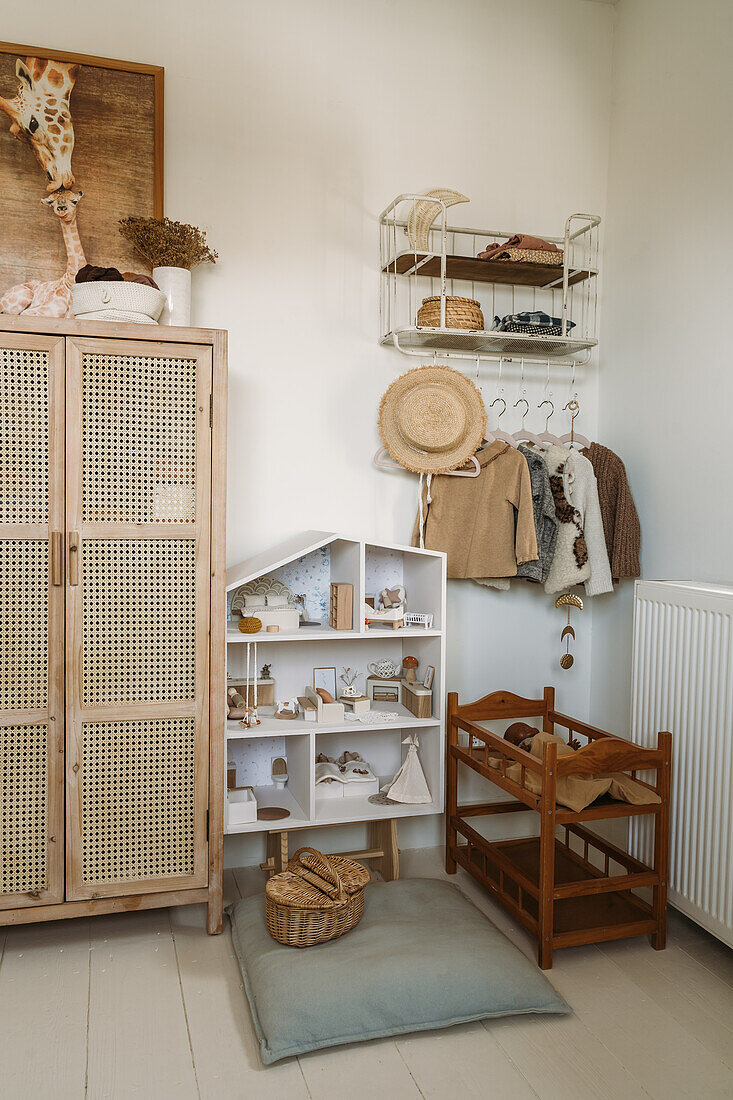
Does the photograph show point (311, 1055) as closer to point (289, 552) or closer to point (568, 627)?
point (289, 552)

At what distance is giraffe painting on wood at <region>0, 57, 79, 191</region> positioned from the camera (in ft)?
8.48

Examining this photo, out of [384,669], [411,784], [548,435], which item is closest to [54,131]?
[548,435]

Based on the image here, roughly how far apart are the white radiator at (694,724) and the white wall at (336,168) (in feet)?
2.42

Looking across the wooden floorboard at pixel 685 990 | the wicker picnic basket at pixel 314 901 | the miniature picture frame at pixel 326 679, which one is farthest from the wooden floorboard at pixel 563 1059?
the miniature picture frame at pixel 326 679

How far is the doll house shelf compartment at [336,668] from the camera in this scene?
2.61m

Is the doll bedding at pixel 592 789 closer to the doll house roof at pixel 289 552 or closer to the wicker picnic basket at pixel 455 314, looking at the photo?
the doll house roof at pixel 289 552

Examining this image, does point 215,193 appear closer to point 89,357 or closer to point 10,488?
point 89,357

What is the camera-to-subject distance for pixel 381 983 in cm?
206

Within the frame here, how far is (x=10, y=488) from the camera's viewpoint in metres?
2.21

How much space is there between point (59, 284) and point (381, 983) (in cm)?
222

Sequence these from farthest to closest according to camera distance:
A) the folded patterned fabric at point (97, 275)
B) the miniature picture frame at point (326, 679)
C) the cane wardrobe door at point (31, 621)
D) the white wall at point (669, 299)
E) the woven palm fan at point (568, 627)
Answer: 1. the woven palm fan at point (568, 627)
2. the miniature picture frame at point (326, 679)
3. the white wall at point (669, 299)
4. the folded patterned fabric at point (97, 275)
5. the cane wardrobe door at point (31, 621)

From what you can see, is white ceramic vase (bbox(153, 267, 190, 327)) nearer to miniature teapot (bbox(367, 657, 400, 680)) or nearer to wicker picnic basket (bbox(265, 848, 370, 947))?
miniature teapot (bbox(367, 657, 400, 680))

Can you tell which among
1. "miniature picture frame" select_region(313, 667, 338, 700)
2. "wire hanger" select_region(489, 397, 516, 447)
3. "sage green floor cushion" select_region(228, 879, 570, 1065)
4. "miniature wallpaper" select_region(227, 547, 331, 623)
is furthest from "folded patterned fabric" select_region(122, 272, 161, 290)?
"sage green floor cushion" select_region(228, 879, 570, 1065)

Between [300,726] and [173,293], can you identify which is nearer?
[173,293]
